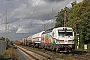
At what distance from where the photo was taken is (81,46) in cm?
5875

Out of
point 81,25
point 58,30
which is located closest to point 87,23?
point 81,25

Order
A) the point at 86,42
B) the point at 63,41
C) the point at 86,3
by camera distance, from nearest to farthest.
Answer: the point at 63,41 < the point at 86,3 < the point at 86,42

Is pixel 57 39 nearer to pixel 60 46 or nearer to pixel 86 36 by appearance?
pixel 60 46

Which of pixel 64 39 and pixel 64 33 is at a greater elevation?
pixel 64 33

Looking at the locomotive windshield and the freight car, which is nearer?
the freight car

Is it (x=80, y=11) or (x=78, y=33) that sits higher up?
(x=80, y=11)

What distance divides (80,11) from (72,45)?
32.6 m

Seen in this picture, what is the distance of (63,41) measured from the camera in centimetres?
3144

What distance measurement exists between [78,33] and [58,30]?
30285 mm

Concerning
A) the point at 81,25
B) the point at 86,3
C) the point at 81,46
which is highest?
the point at 86,3

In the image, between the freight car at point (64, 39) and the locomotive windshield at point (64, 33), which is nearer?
the freight car at point (64, 39)

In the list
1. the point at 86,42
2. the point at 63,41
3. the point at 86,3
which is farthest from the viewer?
the point at 86,42

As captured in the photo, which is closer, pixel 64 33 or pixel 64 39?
pixel 64 39

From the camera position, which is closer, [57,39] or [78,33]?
[57,39]
